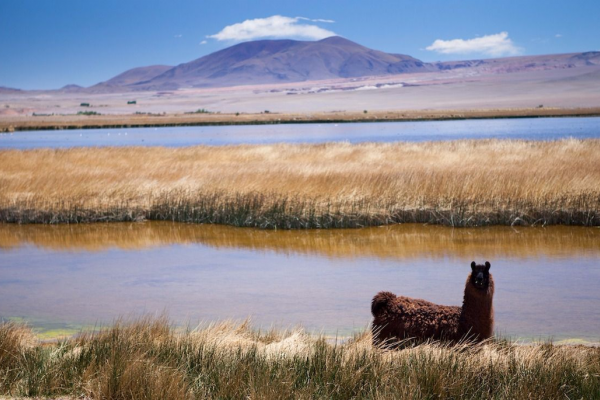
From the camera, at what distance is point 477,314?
6.49m

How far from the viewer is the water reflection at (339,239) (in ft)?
46.4

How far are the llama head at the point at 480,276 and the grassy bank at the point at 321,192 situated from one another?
1040 centimetres

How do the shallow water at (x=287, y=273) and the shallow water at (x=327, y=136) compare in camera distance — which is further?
the shallow water at (x=327, y=136)

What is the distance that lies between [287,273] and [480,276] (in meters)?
6.86

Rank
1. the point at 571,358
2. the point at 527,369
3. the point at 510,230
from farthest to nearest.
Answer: the point at 510,230 → the point at 571,358 → the point at 527,369

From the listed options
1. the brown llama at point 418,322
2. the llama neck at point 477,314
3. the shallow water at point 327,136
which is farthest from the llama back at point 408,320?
the shallow water at point 327,136

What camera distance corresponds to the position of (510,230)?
625 inches

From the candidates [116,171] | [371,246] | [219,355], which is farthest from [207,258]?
[116,171]

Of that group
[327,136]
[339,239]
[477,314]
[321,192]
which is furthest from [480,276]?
[327,136]

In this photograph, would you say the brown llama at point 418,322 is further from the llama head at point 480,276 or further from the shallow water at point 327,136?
the shallow water at point 327,136

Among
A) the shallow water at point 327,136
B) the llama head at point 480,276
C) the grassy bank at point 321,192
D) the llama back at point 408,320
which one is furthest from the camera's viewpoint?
the shallow water at point 327,136

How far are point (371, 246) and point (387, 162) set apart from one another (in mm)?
10732

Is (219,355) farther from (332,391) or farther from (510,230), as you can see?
(510,230)

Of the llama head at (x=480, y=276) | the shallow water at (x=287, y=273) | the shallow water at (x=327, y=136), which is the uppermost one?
the shallow water at (x=327, y=136)
